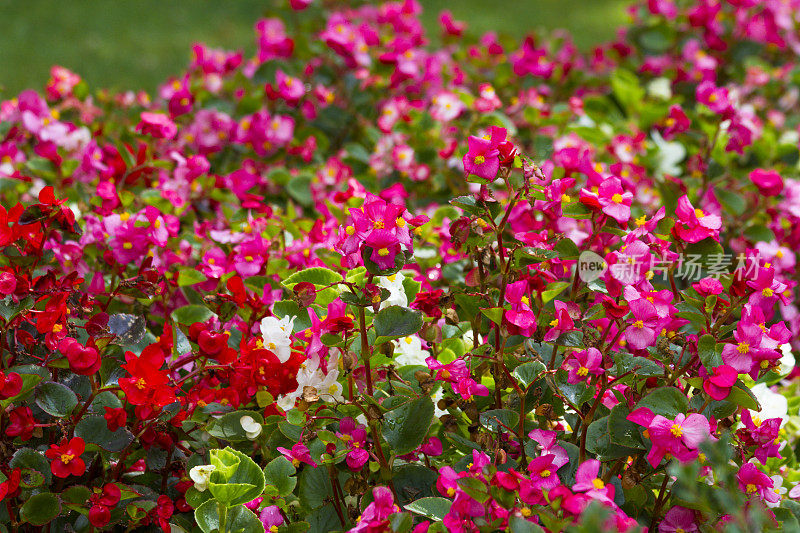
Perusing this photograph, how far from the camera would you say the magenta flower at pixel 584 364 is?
0.98 meters

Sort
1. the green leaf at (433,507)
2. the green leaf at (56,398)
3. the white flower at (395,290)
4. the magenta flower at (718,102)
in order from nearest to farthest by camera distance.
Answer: the green leaf at (433,507), the green leaf at (56,398), the white flower at (395,290), the magenta flower at (718,102)

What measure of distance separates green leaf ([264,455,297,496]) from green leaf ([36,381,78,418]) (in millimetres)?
273

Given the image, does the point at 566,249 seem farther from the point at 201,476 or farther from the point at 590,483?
the point at 201,476

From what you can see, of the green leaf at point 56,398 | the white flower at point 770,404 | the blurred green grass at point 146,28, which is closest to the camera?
the green leaf at point 56,398

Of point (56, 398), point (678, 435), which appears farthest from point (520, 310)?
point (56, 398)

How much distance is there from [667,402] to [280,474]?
49cm

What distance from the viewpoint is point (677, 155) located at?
2068 millimetres

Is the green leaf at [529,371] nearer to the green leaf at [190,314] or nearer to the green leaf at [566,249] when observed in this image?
the green leaf at [566,249]

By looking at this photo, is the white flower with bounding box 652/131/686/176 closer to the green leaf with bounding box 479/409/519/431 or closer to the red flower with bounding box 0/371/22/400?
the green leaf with bounding box 479/409/519/431

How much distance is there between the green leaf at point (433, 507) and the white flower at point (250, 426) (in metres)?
0.25

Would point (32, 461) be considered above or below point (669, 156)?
below

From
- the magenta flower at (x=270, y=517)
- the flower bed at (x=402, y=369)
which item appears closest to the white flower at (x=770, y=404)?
the flower bed at (x=402, y=369)

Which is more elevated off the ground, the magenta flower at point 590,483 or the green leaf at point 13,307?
the green leaf at point 13,307

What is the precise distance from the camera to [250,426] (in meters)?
1.06
